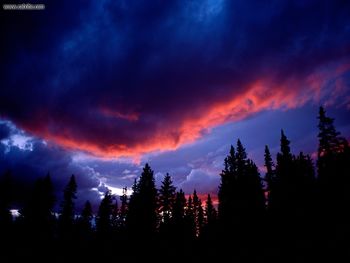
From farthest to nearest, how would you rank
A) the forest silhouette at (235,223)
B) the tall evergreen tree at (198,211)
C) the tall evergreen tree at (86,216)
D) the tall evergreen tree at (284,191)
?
the tall evergreen tree at (198,211) < the tall evergreen tree at (86,216) < the tall evergreen tree at (284,191) < the forest silhouette at (235,223)

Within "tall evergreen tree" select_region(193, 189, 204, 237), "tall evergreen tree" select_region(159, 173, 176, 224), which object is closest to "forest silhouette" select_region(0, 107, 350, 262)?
"tall evergreen tree" select_region(159, 173, 176, 224)

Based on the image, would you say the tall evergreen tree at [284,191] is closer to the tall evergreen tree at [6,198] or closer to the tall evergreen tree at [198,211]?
the tall evergreen tree at [6,198]

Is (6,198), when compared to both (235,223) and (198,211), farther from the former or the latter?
(198,211)

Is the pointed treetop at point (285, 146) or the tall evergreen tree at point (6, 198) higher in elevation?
the pointed treetop at point (285, 146)

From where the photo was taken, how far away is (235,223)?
32.9 m

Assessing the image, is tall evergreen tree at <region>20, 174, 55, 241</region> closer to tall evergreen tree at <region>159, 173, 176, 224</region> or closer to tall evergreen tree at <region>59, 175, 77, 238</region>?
tall evergreen tree at <region>59, 175, 77, 238</region>

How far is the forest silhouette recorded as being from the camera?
27.6 meters

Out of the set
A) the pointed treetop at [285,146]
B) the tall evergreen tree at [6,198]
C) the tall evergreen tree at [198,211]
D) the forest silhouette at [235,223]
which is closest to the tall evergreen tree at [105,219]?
the forest silhouette at [235,223]

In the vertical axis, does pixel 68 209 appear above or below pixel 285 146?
below

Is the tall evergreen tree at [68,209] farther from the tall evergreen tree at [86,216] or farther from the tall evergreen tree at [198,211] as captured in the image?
the tall evergreen tree at [198,211]

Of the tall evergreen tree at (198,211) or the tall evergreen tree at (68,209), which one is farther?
the tall evergreen tree at (198,211)

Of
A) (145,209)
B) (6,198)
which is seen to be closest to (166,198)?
(145,209)

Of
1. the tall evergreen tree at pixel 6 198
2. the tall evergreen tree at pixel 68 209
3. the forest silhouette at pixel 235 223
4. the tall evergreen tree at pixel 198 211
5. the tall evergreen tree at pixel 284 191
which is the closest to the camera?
the forest silhouette at pixel 235 223

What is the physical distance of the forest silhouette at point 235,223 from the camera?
27578 mm
